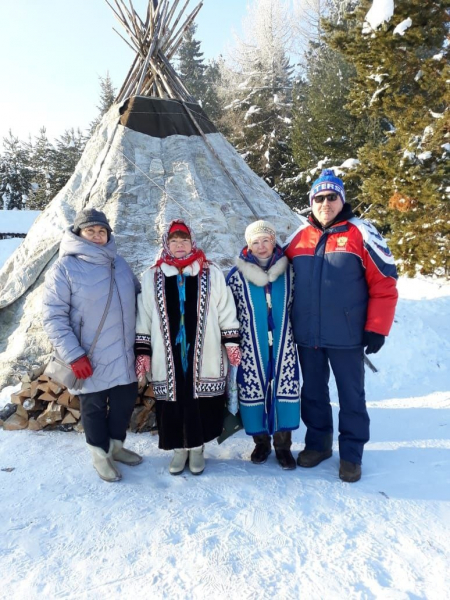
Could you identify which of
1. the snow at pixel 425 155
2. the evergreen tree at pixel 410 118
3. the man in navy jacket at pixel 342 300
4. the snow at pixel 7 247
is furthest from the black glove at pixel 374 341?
the snow at pixel 7 247

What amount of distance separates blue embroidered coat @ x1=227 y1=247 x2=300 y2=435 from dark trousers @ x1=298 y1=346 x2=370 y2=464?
10cm

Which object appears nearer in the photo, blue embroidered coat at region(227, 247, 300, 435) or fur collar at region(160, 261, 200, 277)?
fur collar at region(160, 261, 200, 277)

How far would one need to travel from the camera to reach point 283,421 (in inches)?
111

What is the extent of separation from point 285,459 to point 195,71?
2625 cm

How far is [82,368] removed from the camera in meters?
2.48

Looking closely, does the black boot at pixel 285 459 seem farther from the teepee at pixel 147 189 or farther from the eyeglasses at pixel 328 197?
the teepee at pixel 147 189

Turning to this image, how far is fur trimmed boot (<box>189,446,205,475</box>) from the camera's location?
2.75 meters

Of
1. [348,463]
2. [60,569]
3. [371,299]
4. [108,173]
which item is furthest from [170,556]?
[108,173]

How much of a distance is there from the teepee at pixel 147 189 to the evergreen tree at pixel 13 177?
21.5m

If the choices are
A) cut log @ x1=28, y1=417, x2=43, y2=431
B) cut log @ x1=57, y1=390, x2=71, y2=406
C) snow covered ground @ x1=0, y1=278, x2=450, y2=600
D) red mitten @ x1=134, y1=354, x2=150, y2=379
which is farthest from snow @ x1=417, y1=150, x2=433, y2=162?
cut log @ x1=28, y1=417, x2=43, y2=431

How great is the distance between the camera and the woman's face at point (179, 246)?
2.61 m

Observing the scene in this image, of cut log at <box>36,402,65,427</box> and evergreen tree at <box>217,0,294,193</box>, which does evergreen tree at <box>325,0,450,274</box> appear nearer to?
cut log at <box>36,402,65,427</box>

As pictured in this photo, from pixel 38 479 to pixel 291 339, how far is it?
1.82 metres

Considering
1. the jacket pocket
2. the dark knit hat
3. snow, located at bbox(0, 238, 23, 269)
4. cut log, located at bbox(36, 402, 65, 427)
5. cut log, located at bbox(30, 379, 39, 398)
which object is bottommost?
cut log, located at bbox(36, 402, 65, 427)
